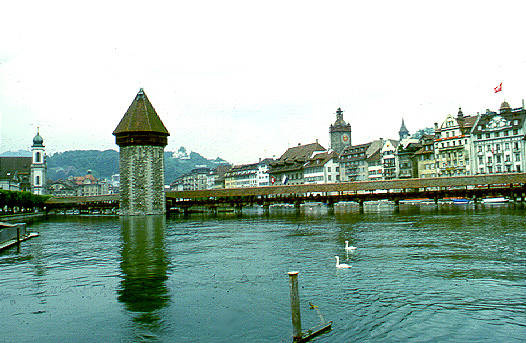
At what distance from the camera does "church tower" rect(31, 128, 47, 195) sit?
337 ft

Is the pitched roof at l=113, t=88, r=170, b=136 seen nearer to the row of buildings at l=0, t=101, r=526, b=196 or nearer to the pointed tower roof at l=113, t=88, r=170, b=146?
the pointed tower roof at l=113, t=88, r=170, b=146

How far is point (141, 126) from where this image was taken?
181 feet

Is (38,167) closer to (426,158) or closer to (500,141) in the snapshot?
(426,158)

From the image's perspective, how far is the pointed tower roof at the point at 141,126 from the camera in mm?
55297

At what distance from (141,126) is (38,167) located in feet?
195

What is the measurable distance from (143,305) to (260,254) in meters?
6.73

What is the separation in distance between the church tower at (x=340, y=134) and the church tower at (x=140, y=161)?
71621mm

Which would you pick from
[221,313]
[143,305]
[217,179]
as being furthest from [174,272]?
[217,179]

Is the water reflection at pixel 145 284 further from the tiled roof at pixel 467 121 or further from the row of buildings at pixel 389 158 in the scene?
the tiled roof at pixel 467 121

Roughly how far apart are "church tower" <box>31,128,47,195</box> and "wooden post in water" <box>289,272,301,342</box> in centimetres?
10692

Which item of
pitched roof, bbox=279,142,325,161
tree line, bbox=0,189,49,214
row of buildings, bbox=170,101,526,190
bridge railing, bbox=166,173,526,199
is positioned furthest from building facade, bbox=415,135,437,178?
tree line, bbox=0,189,49,214

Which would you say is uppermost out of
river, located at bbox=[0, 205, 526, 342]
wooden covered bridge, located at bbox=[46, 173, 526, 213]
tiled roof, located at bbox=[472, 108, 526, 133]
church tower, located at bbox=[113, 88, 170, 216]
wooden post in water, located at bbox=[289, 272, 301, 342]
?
tiled roof, located at bbox=[472, 108, 526, 133]

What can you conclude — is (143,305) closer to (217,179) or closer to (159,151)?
(159,151)

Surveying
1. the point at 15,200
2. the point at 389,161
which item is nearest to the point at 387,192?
the point at 389,161
